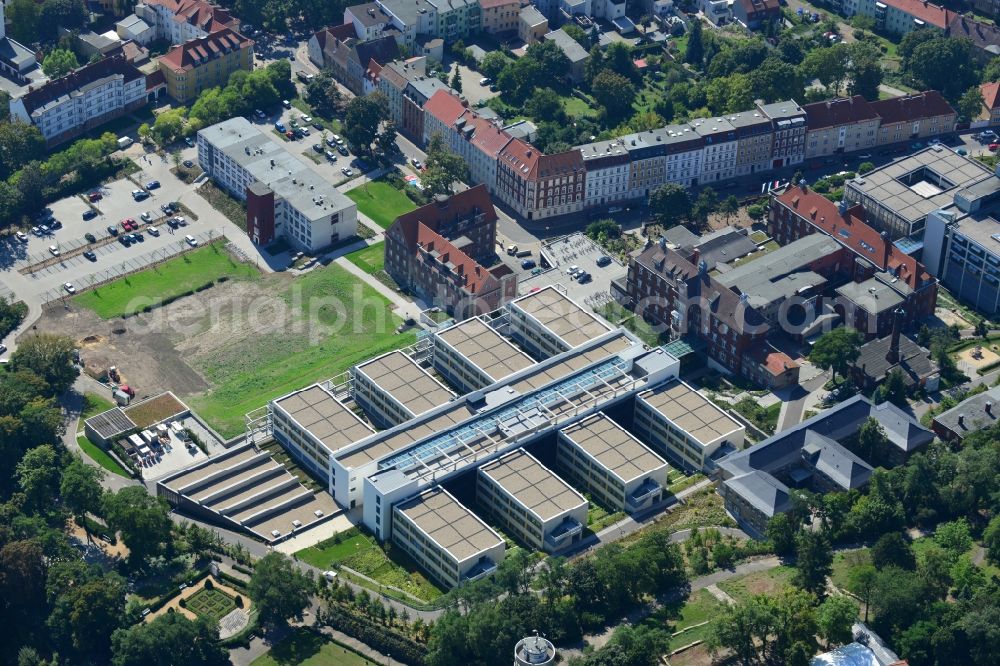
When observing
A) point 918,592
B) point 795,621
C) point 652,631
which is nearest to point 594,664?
point 652,631

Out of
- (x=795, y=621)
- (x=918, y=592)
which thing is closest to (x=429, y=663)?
(x=795, y=621)

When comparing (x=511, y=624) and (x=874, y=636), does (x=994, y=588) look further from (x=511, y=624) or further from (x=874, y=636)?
(x=511, y=624)

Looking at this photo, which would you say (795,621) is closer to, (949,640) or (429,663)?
(949,640)

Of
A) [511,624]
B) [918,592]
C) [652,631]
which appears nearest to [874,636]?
[918,592]

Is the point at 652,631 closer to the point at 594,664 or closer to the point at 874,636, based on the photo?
the point at 594,664
